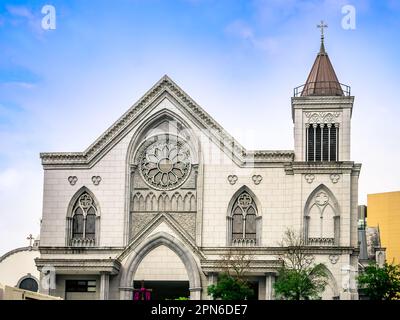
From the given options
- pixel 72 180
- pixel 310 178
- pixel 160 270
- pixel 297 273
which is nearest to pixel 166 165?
pixel 72 180

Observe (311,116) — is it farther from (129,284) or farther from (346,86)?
(129,284)

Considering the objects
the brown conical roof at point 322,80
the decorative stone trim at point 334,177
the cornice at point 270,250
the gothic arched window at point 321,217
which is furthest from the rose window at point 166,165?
the decorative stone trim at point 334,177

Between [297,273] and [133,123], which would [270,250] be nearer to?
[297,273]

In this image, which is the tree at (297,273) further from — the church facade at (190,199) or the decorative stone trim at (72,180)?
the decorative stone trim at (72,180)

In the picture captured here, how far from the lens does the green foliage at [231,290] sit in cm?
5056

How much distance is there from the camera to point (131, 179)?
5806 cm

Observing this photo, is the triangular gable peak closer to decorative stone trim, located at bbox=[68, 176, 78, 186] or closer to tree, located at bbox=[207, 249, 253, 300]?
decorative stone trim, located at bbox=[68, 176, 78, 186]

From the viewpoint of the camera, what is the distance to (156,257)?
5634 centimetres

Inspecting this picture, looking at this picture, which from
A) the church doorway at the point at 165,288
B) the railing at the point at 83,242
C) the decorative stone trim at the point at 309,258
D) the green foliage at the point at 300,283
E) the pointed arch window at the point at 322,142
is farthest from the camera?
the railing at the point at 83,242

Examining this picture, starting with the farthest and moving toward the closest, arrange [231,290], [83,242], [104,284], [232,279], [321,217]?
[83,242], [321,217], [104,284], [232,279], [231,290]

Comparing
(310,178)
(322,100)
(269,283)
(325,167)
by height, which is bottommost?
(269,283)

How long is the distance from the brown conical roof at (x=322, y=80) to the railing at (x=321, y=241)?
28.3 feet

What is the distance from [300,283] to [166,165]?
12138 millimetres
